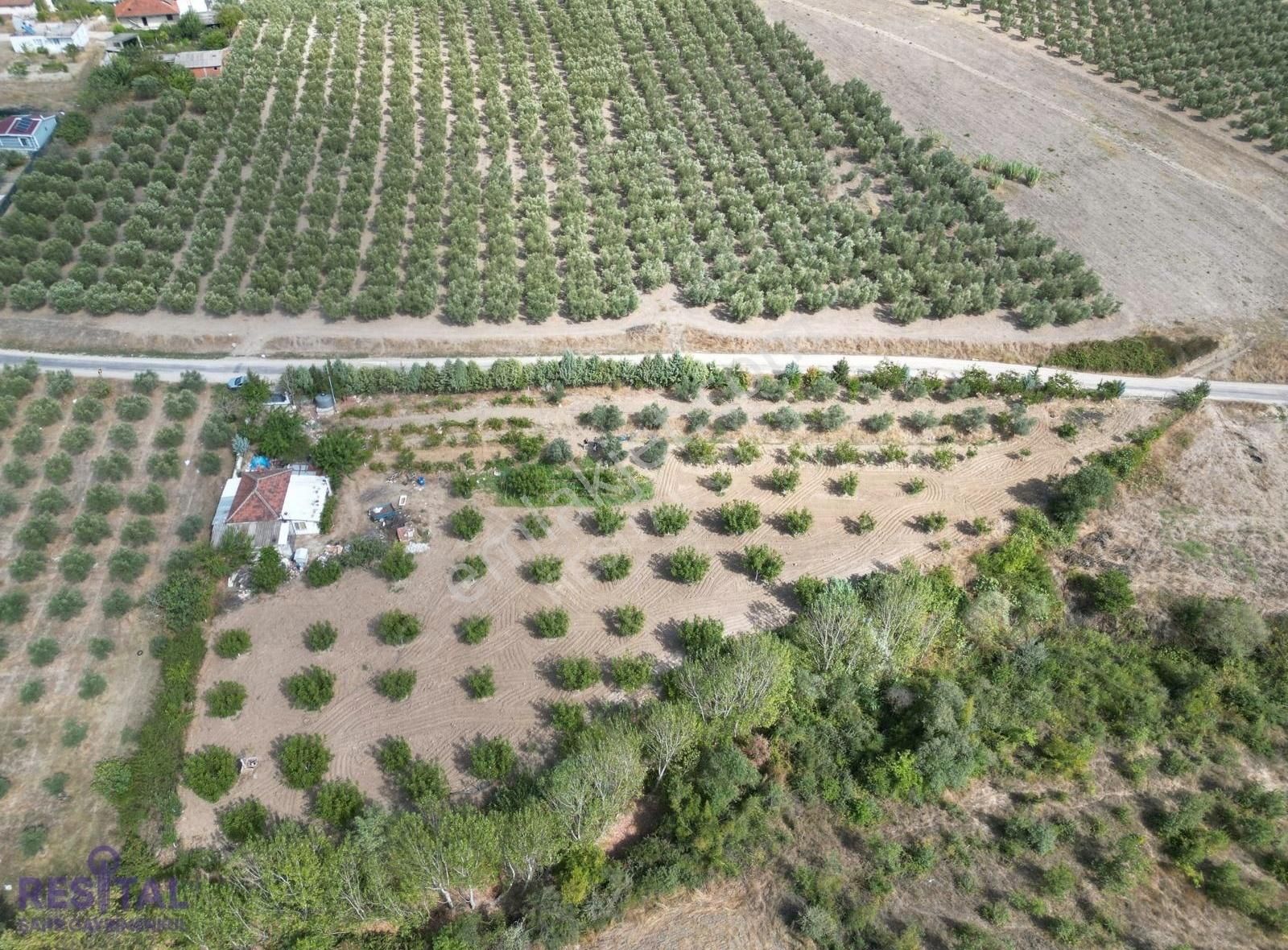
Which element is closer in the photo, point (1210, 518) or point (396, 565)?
point (396, 565)

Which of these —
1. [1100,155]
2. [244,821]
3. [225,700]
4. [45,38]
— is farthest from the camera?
[45,38]

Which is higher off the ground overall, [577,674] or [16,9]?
[16,9]

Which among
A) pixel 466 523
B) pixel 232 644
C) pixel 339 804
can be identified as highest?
pixel 466 523

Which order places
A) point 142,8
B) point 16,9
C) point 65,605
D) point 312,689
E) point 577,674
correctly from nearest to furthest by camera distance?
point 312,689, point 577,674, point 65,605, point 16,9, point 142,8

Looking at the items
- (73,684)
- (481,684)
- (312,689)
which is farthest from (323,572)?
(73,684)

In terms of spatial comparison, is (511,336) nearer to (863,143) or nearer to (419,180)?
(419,180)


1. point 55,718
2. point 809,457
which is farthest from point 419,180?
point 55,718

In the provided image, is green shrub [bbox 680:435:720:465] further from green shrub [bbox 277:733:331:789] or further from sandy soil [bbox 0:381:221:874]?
sandy soil [bbox 0:381:221:874]

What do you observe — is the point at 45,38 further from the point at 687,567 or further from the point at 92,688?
the point at 687,567
